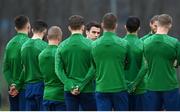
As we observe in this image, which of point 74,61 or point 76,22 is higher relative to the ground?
point 76,22

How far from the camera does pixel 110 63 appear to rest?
1291 cm

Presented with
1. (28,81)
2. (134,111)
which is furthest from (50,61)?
(134,111)

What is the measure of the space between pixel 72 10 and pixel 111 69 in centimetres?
1006

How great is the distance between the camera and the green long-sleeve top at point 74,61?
13.2 m

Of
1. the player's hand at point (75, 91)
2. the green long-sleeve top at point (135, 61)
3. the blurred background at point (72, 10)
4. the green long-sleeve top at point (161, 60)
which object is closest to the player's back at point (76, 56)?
the player's hand at point (75, 91)

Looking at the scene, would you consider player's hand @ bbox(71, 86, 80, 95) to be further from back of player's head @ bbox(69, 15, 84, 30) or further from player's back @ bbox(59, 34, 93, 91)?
back of player's head @ bbox(69, 15, 84, 30)

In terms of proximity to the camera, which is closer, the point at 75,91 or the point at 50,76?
the point at 75,91

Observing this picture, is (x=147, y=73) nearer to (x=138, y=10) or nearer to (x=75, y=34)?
(x=75, y=34)

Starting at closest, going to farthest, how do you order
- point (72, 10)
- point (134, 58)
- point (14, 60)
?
point (134, 58) → point (14, 60) → point (72, 10)

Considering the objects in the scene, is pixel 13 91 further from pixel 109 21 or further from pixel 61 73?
pixel 109 21

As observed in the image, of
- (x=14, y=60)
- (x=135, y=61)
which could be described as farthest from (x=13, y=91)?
(x=135, y=61)

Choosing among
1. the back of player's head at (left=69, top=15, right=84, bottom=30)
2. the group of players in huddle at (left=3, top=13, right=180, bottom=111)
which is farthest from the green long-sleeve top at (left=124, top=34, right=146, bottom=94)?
the back of player's head at (left=69, top=15, right=84, bottom=30)

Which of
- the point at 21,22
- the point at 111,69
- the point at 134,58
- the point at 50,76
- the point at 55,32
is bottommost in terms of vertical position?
the point at 50,76

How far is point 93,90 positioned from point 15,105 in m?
1.73
